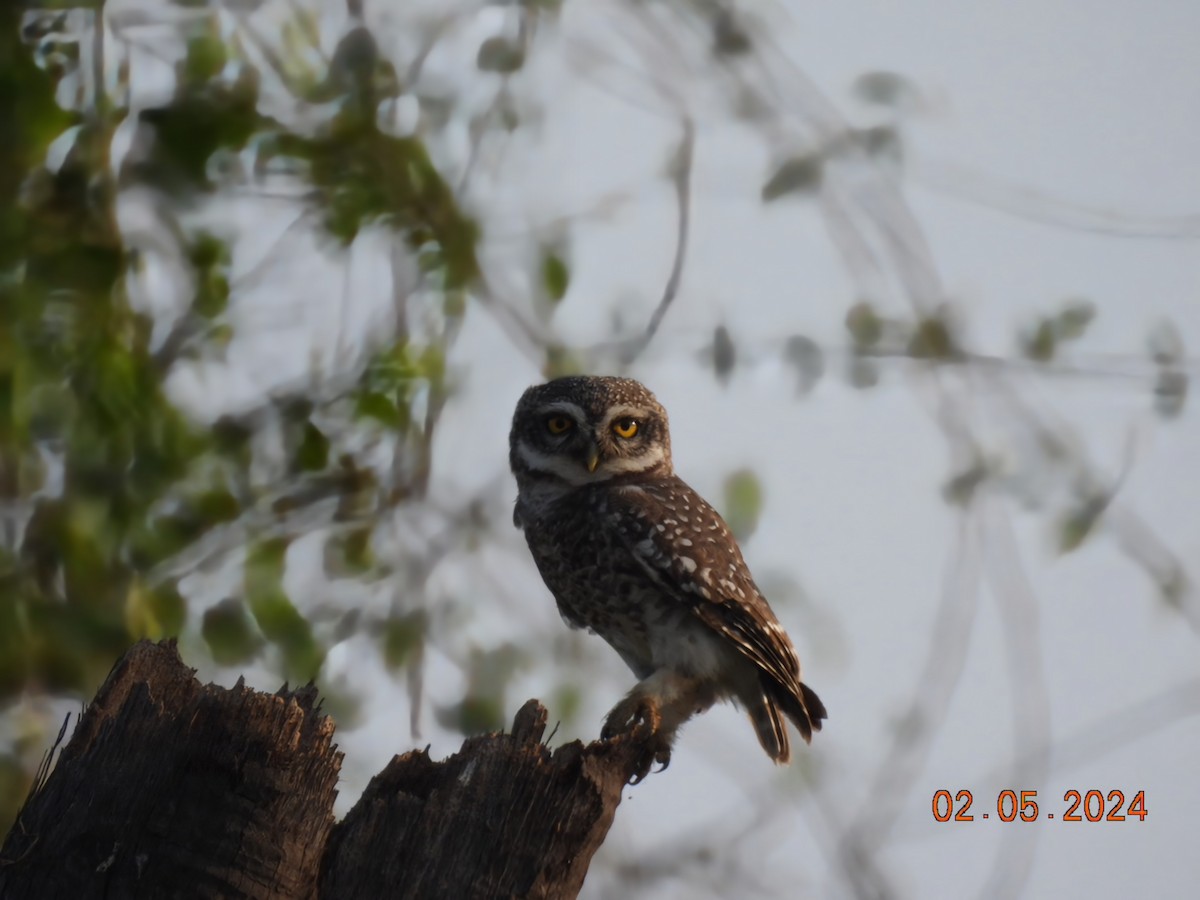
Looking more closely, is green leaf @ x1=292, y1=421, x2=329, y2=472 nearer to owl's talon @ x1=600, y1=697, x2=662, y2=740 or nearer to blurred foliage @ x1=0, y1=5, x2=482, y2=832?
blurred foliage @ x1=0, y1=5, x2=482, y2=832

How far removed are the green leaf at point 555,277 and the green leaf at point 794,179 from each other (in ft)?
2.60

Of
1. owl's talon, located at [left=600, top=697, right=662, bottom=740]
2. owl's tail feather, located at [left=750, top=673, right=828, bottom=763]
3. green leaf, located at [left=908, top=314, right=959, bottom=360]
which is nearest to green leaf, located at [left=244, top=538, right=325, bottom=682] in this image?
owl's talon, located at [left=600, top=697, right=662, bottom=740]

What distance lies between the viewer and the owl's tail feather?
3.79 meters

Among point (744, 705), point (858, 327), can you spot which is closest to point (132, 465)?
point (744, 705)

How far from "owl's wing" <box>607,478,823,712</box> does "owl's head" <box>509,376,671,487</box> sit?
0.22m

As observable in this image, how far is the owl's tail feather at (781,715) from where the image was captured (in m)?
3.79

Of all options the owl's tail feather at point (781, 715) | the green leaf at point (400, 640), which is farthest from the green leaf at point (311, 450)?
the owl's tail feather at point (781, 715)

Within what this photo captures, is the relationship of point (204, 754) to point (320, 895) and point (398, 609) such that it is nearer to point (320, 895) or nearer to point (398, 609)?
point (320, 895)

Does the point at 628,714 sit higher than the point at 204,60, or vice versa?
the point at 204,60

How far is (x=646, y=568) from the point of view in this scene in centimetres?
375

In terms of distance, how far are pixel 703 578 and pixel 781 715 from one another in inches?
19.8

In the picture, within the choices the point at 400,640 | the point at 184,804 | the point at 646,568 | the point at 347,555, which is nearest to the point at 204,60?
the point at 347,555

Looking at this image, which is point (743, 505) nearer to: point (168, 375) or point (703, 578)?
point (703, 578)

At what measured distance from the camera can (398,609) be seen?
4.91 metres
